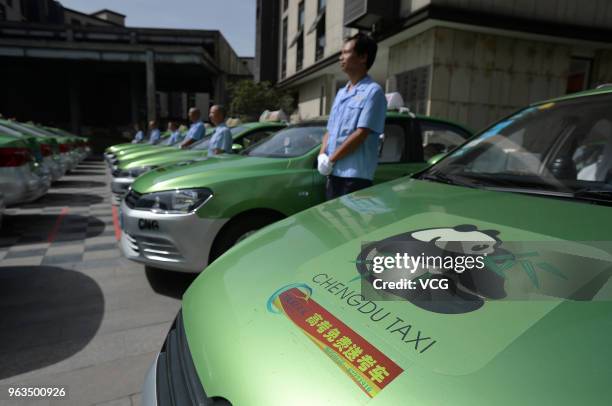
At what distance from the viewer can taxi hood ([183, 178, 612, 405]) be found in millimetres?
707

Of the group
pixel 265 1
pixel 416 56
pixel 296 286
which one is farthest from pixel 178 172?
pixel 265 1

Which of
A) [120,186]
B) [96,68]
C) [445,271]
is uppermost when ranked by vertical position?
[96,68]

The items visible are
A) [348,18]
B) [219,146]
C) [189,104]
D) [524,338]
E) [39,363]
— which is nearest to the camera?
[524,338]

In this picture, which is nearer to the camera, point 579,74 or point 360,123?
point 360,123

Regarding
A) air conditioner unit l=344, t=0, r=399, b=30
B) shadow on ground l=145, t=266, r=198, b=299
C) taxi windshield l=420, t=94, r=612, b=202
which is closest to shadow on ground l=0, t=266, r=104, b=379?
shadow on ground l=145, t=266, r=198, b=299

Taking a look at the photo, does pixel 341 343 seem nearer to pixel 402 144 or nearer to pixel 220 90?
pixel 402 144

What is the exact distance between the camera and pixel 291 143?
3.70m

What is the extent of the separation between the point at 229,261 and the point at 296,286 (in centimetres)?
43

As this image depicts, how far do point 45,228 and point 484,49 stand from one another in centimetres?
1089

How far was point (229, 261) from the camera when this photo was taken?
4.84 feet

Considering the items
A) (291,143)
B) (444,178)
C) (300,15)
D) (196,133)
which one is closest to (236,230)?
(291,143)

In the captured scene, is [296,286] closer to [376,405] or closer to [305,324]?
[305,324]

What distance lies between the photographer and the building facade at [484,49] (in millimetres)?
9758

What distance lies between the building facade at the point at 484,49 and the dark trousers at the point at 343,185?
795cm
